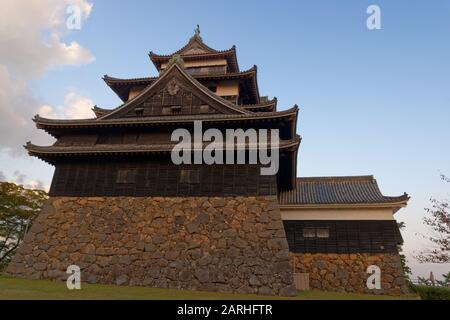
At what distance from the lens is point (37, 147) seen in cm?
1507

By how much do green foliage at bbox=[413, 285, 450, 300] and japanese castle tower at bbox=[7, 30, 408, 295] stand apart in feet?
→ 2.48

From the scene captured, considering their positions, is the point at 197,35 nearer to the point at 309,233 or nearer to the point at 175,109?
the point at 175,109

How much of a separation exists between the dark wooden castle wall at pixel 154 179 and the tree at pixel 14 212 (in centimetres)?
1233

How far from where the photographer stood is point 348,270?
16.0m

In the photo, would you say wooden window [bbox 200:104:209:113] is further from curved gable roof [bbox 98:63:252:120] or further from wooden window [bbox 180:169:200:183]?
wooden window [bbox 180:169:200:183]

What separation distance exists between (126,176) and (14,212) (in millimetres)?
15798

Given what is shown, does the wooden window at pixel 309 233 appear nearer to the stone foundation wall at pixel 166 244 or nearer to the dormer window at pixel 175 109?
the stone foundation wall at pixel 166 244

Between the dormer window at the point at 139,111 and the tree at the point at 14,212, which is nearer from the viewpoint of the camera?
the dormer window at the point at 139,111

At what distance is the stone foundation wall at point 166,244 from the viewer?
1235cm

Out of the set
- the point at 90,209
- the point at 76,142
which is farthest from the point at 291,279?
the point at 76,142

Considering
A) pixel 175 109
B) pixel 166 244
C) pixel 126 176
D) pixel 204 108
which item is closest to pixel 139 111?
pixel 175 109
